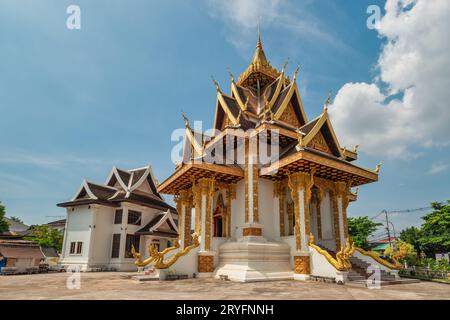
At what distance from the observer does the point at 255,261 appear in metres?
10.5

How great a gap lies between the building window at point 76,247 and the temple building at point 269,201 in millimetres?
9504

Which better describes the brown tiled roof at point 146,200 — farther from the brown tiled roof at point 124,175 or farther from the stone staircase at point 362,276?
the stone staircase at point 362,276

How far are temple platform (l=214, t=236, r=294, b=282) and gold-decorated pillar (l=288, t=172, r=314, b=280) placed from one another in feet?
1.72

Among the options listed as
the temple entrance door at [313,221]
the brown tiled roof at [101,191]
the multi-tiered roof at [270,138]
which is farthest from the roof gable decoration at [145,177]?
the temple entrance door at [313,221]

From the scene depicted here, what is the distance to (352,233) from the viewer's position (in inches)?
1057

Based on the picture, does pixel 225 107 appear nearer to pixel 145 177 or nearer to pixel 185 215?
pixel 185 215

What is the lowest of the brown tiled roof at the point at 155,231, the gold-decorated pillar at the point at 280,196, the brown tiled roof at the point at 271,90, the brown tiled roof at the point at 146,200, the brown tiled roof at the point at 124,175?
the brown tiled roof at the point at 155,231

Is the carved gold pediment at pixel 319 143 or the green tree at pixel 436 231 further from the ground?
the carved gold pediment at pixel 319 143

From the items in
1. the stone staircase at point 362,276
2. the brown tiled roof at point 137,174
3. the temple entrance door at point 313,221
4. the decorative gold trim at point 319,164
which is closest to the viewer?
the stone staircase at point 362,276

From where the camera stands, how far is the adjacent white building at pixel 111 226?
19859 mm

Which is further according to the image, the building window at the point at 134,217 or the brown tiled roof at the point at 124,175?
the brown tiled roof at the point at 124,175

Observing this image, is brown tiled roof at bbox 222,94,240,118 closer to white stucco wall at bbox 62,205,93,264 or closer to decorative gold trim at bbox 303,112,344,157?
decorative gold trim at bbox 303,112,344,157

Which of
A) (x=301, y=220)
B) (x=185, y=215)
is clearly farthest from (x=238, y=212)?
(x=185, y=215)
